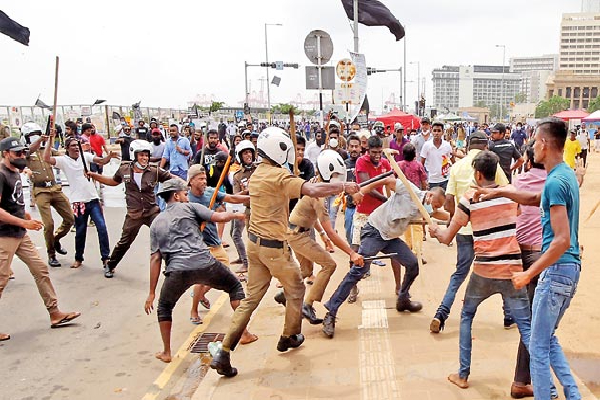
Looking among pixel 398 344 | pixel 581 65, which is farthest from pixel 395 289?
pixel 581 65

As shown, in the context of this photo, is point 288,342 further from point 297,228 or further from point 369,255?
point 369,255

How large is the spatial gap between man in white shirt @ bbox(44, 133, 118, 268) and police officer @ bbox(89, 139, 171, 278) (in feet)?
2.00

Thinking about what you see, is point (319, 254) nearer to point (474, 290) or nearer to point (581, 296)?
point (474, 290)

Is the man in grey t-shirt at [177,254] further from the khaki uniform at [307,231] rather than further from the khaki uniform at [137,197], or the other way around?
the khaki uniform at [137,197]

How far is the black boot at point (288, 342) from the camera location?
15.3 feet

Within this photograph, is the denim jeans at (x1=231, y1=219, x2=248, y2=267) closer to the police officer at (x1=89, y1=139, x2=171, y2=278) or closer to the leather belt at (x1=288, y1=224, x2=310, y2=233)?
the police officer at (x1=89, y1=139, x2=171, y2=278)

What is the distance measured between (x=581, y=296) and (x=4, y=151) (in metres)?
6.32

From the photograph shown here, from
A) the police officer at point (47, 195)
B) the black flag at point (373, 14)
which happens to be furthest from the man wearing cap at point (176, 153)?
the black flag at point (373, 14)

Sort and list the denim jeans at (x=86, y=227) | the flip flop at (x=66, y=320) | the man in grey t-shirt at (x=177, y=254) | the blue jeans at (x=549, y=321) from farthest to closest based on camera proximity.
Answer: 1. the denim jeans at (x=86, y=227)
2. the flip flop at (x=66, y=320)
3. the man in grey t-shirt at (x=177, y=254)
4. the blue jeans at (x=549, y=321)

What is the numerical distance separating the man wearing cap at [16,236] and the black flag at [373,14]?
9646 millimetres

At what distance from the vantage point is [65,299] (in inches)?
255

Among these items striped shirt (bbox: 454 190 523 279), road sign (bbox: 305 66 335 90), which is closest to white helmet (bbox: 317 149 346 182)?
striped shirt (bbox: 454 190 523 279)

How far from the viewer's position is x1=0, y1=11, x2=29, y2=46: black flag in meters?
7.71

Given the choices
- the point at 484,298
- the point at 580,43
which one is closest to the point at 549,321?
the point at 484,298
